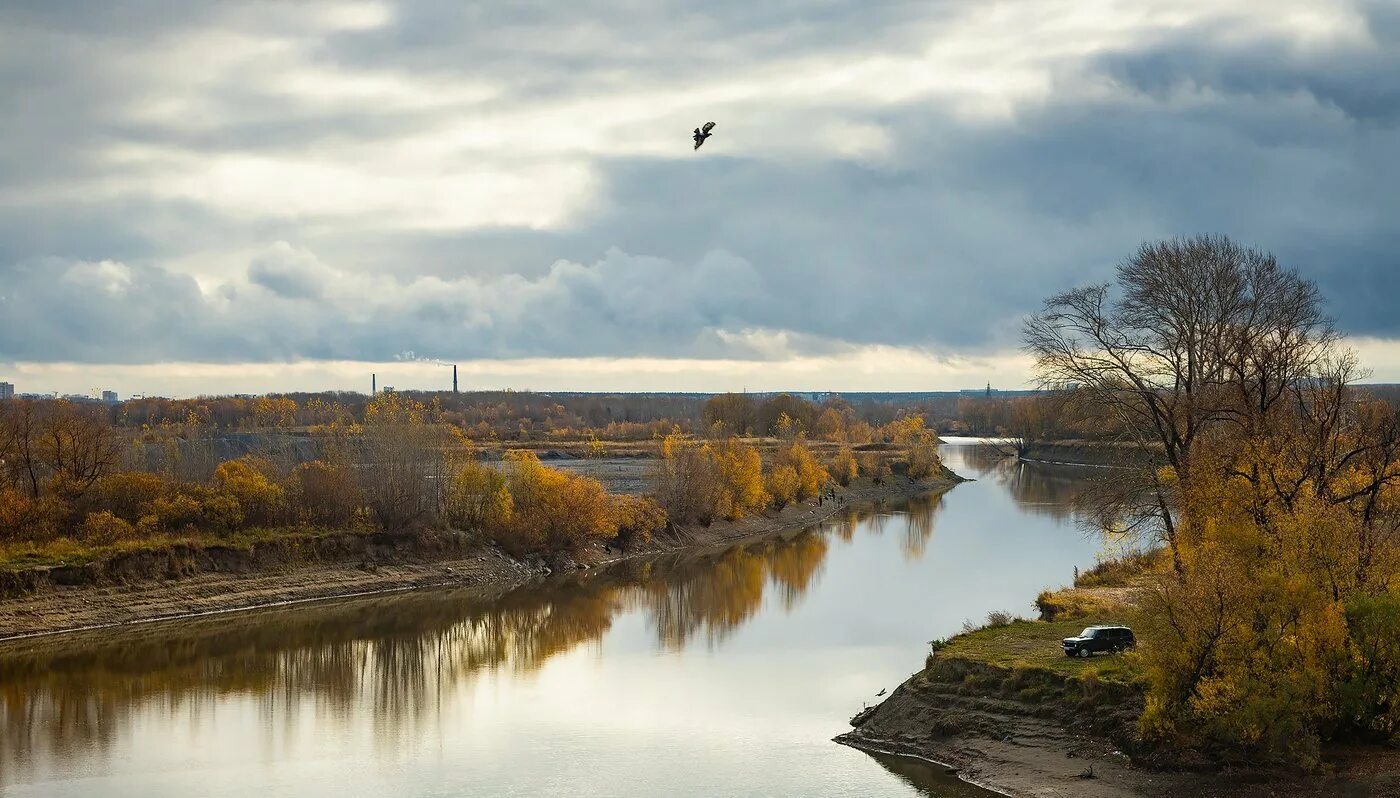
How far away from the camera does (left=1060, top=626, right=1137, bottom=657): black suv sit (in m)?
30.3

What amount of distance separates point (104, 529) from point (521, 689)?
23.0 m

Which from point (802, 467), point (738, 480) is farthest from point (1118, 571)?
point (802, 467)

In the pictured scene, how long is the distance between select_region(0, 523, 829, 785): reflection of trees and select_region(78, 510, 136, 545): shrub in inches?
219

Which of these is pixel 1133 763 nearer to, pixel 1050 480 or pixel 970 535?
pixel 970 535

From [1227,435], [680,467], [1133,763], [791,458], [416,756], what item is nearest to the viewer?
[1133,763]

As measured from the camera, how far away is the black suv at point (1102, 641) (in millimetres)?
30281

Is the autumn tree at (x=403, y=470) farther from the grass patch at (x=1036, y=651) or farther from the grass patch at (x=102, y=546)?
the grass patch at (x=1036, y=651)

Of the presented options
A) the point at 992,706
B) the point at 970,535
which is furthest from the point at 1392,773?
the point at 970,535

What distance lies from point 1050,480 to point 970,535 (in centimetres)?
4758

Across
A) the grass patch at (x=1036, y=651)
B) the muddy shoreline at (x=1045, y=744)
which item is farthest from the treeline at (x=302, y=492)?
the muddy shoreline at (x=1045, y=744)

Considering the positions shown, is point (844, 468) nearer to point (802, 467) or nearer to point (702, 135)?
point (802, 467)

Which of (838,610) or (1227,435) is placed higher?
(1227,435)

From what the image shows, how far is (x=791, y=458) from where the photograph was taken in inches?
3728

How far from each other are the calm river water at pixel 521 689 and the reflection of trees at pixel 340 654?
0.38ft
